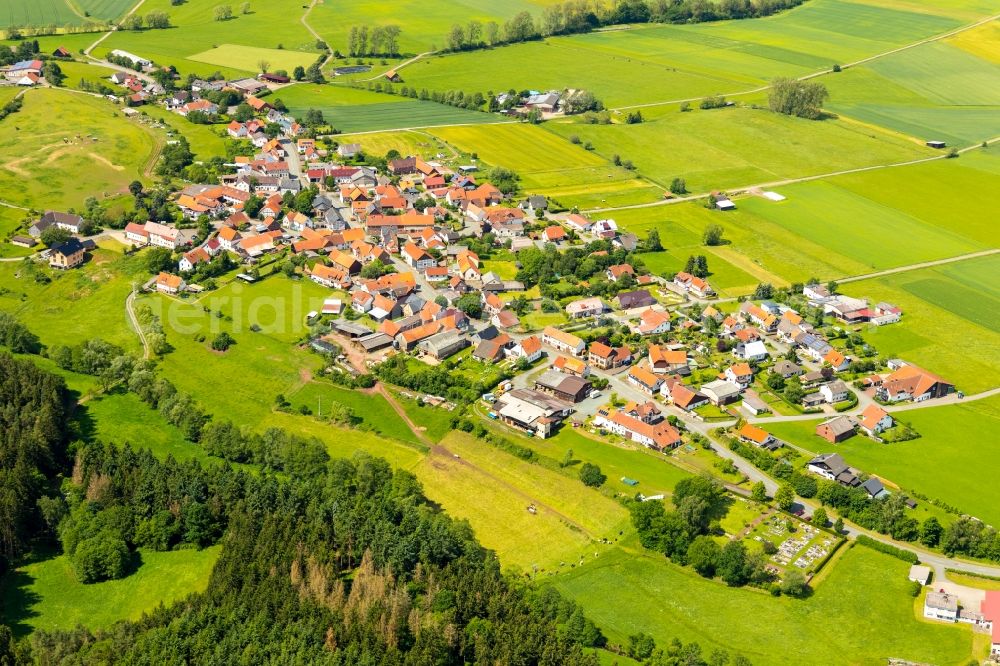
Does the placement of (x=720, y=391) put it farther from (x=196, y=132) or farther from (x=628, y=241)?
(x=196, y=132)

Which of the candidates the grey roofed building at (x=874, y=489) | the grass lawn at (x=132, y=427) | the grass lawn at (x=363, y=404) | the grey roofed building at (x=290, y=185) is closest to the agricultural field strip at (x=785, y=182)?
the grey roofed building at (x=290, y=185)

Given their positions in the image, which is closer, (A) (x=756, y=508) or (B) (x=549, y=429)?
(A) (x=756, y=508)

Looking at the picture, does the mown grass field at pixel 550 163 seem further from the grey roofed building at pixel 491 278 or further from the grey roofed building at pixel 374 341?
the grey roofed building at pixel 374 341

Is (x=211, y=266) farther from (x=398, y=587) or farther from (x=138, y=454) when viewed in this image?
(x=398, y=587)

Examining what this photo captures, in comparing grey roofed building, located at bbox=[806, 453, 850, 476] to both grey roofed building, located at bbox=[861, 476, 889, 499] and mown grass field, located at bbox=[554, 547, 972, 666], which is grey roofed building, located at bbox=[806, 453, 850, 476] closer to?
grey roofed building, located at bbox=[861, 476, 889, 499]

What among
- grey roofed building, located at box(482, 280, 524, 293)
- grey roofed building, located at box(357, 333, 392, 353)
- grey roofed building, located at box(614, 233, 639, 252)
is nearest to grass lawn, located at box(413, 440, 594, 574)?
grey roofed building, located at box(357, 333, 392, 353)

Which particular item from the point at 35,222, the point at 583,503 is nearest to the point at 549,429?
the point at 583,503
